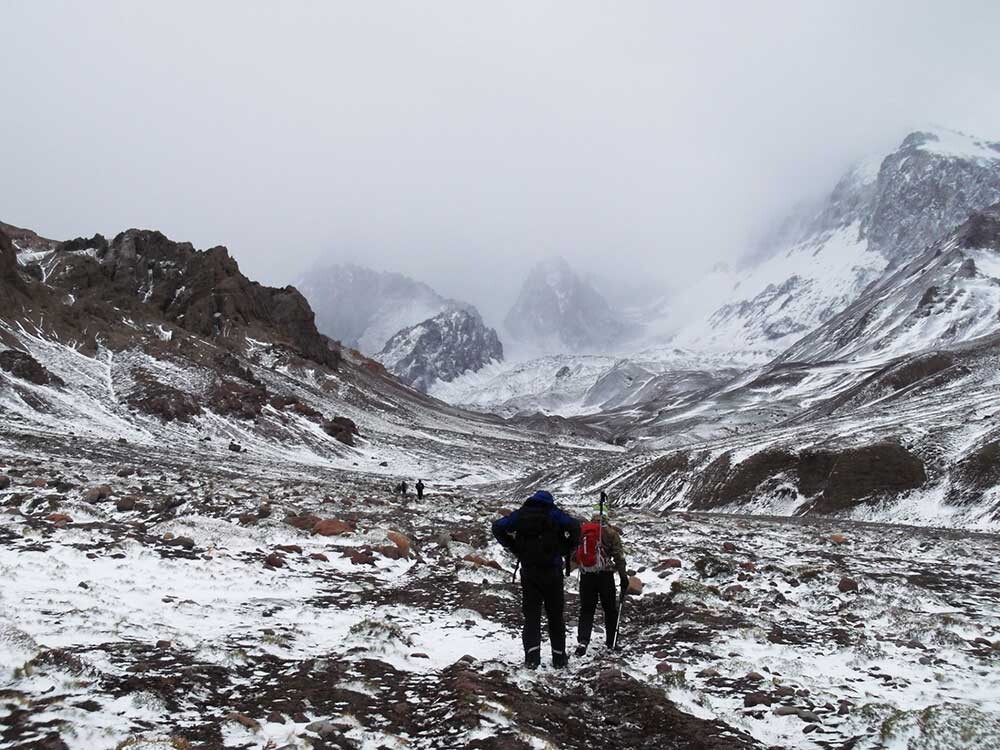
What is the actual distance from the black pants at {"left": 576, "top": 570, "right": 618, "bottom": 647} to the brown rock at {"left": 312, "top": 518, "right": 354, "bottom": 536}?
10447 millimetres

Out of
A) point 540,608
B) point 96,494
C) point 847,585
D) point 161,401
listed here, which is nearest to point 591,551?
point 540,608

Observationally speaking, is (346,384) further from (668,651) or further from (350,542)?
(668,651)

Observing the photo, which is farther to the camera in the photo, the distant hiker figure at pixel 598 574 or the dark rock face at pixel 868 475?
the dark rock face at pixel 868 475

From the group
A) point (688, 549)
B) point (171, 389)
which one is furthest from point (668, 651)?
point (171, 389)

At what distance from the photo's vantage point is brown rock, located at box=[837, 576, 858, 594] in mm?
14834

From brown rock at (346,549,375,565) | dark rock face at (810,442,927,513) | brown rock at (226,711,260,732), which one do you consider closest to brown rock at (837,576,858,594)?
brown rock at (346,549,375,565)

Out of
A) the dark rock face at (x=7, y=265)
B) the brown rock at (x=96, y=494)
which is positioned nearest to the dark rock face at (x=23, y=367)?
the dark rock face at (x=7, y=265)

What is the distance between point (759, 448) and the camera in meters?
48.9

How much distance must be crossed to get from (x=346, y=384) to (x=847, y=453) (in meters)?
120


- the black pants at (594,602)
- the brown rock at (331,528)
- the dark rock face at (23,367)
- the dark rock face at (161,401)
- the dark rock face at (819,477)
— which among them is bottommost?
the dark rock face at (819,477)

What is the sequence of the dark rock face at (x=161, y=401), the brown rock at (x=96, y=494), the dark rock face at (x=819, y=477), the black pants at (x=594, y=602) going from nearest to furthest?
the black pants at (x=594, y=602) → the brown rock at (x=96, y=494) → the dark rock face at (x=819, y=477) → the dark rock face at (x=161, y=401)

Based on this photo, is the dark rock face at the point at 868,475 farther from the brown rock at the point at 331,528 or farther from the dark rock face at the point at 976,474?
the brown rock at the point at 331,528

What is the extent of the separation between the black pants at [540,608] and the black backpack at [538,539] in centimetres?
17

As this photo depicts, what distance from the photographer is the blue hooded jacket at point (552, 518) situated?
412 inches
